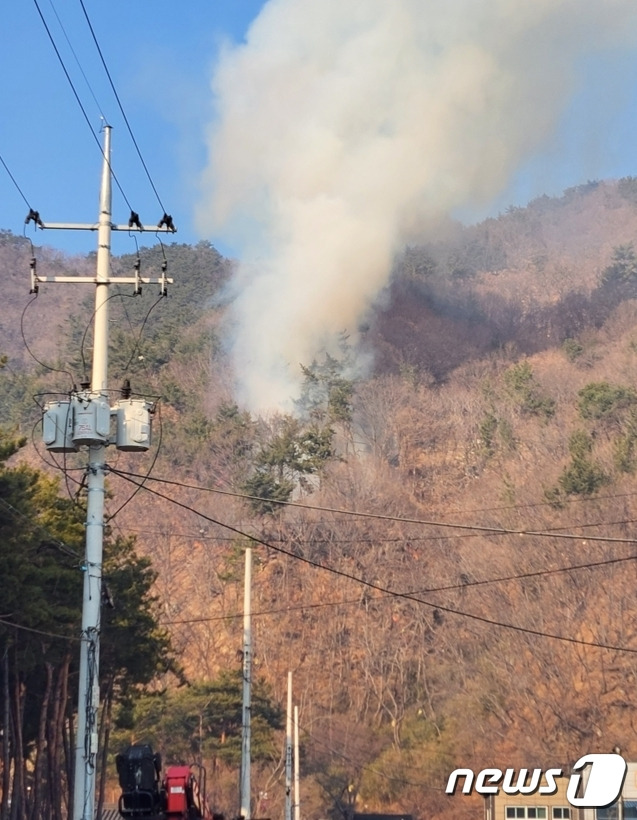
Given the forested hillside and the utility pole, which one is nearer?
the utility pole

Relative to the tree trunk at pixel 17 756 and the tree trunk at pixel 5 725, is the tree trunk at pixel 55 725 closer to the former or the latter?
the tree trunk at pixel 17 756

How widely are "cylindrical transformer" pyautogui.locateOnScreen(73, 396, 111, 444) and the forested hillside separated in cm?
1085

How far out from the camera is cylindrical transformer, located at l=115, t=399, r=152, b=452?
1598 centimetres

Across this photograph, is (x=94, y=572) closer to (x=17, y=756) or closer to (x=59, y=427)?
(x=59, y=427)

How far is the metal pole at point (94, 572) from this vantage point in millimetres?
14703

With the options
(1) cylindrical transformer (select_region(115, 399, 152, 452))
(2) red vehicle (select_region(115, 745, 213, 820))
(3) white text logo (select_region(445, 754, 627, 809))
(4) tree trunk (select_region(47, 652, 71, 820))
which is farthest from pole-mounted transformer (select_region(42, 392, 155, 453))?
(3) white text logo (select_region(445, 754, 627, 809))

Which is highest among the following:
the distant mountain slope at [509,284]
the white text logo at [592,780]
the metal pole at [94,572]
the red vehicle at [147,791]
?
the distant mountain slope at [509,284]

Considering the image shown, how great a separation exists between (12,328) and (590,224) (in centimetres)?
7574

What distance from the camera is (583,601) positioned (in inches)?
2036

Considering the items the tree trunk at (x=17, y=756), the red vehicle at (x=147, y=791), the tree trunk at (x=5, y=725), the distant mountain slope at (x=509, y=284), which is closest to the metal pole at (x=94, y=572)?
the red vehicle at (x=147, y=791)

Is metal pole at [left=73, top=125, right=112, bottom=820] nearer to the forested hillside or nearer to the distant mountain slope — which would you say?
the forested hillside

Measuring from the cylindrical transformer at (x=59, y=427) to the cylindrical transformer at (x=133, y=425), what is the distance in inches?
27.0

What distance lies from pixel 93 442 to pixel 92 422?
0.31m

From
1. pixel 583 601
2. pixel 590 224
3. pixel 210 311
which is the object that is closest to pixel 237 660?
pixel 583 601
